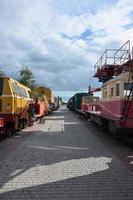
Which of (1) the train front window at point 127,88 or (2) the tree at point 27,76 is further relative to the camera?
(2) the tree at point 27,76

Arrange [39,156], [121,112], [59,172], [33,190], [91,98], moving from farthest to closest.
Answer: [91,98], [121,112], [39,156], [59,172], [33,190]

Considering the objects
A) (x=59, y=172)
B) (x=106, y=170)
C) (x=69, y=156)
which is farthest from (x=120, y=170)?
(x=69, y=156)

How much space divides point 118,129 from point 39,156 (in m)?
3.77

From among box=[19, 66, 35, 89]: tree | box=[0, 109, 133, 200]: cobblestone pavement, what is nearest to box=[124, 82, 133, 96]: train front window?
box=[0, 109, 133, 200]: cobblestone pavement

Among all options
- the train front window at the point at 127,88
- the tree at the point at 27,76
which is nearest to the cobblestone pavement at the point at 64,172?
the train front window at the point at 127,88

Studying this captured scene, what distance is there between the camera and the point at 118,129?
1280 cm

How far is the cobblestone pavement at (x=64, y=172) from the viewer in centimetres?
647

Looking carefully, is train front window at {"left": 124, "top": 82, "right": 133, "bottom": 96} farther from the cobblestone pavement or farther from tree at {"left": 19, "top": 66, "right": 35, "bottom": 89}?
tree at {"left": 19, "top": 66, "right": 35, "bottom": 89}

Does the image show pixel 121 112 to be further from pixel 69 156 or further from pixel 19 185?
pixel 19 185

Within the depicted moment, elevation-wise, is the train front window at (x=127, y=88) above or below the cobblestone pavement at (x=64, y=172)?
Answer: above

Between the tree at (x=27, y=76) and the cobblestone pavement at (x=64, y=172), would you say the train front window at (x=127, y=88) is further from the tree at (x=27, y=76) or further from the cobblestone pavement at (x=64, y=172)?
the tree at (x=27, y=76)

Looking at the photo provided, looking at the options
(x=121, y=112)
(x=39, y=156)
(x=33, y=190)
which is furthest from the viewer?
(x=121, y=112)

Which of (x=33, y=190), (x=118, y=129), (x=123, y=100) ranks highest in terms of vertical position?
(x=123, y=100)

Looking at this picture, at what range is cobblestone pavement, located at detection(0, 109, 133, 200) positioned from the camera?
6469 mm
